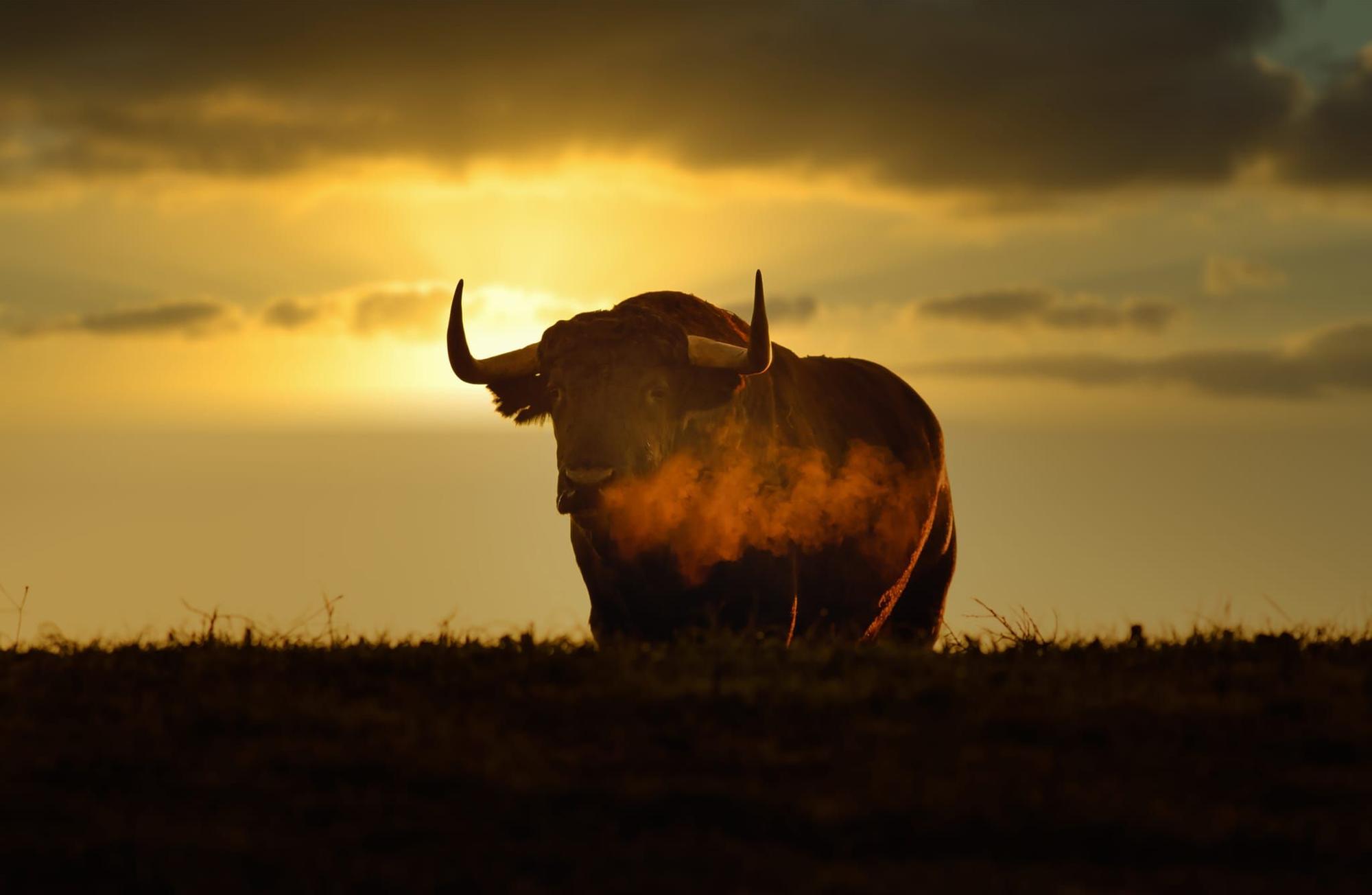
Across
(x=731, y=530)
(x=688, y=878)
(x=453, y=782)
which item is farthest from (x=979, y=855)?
(x=731, y=530)

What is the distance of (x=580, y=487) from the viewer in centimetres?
1172

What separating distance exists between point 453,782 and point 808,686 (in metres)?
2.41

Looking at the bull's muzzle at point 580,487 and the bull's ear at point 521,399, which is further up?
the bull's ear at point 521,399

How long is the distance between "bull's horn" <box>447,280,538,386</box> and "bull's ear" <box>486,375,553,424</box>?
0.07m

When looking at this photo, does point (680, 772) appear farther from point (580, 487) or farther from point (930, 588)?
point (930, 588)

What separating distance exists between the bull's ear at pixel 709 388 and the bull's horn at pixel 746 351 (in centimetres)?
7

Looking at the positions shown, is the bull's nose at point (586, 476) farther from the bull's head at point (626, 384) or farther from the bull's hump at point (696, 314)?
the bull's hump at point (696, 314)

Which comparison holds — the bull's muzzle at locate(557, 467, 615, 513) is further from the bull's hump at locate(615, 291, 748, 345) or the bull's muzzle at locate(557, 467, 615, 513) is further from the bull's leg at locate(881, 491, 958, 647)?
the bull's leg at locate(881, 491, 958, 647)

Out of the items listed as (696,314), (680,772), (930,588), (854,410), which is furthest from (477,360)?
(680,772)

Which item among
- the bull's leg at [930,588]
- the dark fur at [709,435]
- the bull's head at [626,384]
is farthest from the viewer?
the bull's leg at [930,588]

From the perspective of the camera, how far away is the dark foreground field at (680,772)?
6812 mm

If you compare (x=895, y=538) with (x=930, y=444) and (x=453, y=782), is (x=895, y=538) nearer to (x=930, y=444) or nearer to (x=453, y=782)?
(x=930, y=444)

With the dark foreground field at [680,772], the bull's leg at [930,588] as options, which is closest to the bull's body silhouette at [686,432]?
the bull's leg at [930,588]

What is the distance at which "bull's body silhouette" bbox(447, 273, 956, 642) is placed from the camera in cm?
1219
